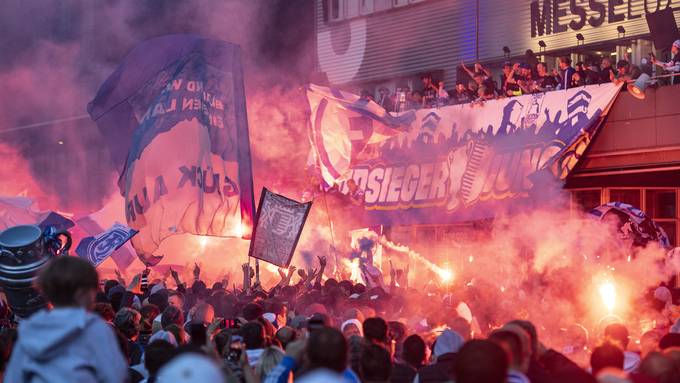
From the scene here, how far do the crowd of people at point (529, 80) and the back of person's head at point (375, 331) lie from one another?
991 centimetres

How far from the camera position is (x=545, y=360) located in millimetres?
4977

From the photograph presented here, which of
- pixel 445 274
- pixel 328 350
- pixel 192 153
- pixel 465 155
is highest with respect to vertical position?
pixel 465 155

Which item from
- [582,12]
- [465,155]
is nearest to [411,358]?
[465,155]

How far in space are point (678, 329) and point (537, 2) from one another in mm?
13931

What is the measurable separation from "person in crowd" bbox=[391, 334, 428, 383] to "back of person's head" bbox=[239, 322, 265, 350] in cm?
75

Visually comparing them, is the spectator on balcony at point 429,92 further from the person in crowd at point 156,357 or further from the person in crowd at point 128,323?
the person in crowd at point 156,357

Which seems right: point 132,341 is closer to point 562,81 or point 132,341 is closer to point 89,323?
point 89,323

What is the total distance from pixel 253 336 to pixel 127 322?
1.76 metres

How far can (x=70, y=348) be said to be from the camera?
3.83 meters

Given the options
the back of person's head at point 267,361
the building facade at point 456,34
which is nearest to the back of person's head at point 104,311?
the back of person's head at point 267,361

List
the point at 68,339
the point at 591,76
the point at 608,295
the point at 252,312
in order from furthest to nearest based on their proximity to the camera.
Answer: the point at 591,76
the point at 608,295
the point at 252,312
the point at 68,339

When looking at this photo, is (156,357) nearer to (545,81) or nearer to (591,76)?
(591,76)

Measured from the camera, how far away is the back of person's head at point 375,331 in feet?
19.0

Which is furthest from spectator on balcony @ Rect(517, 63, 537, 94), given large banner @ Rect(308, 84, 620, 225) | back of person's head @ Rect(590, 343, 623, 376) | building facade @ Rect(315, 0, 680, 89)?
back of person's head @ Rect(590, 343, 623, 376)
